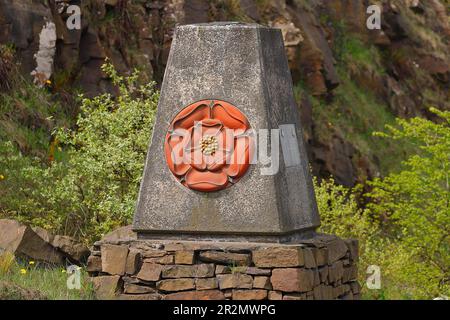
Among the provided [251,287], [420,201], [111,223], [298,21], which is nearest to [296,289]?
[251,287]

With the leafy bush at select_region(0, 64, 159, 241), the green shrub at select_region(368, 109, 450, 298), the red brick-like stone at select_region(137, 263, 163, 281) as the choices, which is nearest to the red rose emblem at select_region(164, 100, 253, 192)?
the red brick-like stone at select_region(137, 263, 163, 281)

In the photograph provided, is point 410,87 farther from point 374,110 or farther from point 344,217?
point 344,217

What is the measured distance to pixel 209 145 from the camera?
36.4 feet

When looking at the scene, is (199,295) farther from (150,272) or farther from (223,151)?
(223,151)

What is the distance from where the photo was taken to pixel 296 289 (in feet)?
35.1

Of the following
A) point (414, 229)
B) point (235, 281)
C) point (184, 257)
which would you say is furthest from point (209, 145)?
point (414, 229)

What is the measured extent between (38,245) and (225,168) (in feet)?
9.81

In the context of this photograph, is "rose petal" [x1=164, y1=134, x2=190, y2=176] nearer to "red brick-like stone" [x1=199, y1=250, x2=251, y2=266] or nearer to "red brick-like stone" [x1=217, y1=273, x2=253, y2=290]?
"red brick-like stone" [x1=199, y1=250, x2=251, y2=266]

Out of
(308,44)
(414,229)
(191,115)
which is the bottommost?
(414,229)

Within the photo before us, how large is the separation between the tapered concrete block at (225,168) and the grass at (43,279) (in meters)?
0.88

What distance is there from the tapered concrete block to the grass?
0.88 m

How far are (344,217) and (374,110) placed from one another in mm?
13616

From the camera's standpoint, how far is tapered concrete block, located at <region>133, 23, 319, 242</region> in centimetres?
1097

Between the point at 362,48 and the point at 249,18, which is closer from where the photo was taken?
the point at 249,18
